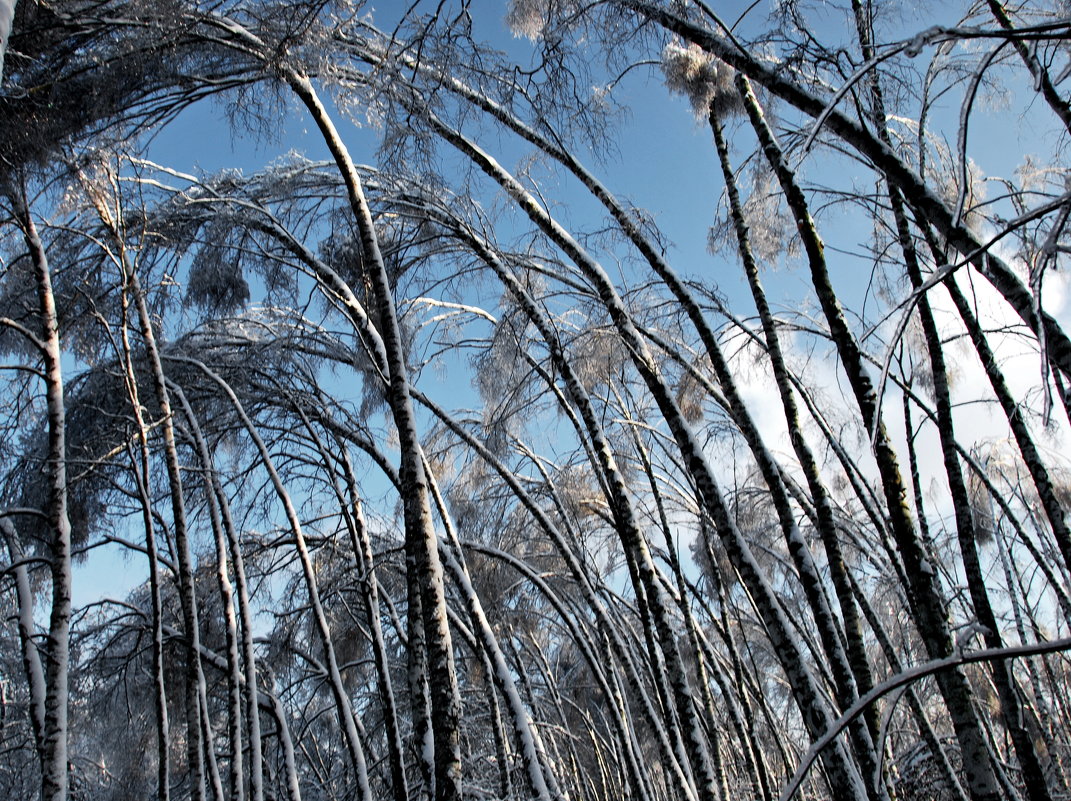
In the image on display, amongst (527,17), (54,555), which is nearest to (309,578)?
(54,555)

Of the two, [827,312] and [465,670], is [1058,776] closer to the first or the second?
[827,312]

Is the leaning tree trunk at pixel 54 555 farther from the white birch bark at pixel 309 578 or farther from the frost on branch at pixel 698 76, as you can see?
the frost on branch at pixel 698 76

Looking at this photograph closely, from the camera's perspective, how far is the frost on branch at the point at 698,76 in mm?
5773

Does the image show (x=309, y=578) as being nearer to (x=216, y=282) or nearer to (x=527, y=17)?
(x=216, y=282)

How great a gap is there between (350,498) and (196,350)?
2439mm

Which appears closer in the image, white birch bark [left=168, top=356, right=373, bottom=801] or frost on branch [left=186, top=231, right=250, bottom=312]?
frost on branch [left=186, top=231, right=250, bottom=312]

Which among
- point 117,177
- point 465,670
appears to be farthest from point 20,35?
point 465,670

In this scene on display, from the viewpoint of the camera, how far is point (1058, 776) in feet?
22.1

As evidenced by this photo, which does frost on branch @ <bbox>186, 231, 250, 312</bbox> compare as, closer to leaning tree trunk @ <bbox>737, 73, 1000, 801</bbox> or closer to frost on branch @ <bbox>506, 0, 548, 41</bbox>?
frost on branch @ <bbox>506, 0, 548, 41</bbox>

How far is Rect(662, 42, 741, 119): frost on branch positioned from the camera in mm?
5773

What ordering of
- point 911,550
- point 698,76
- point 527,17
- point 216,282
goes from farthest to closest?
point 216,282 → point 698,76 → point 527,17 → point 911,550

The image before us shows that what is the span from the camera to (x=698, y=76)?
586 cm

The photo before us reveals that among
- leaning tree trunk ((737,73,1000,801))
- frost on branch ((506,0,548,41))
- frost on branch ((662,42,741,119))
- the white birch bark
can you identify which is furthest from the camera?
the white birch bark

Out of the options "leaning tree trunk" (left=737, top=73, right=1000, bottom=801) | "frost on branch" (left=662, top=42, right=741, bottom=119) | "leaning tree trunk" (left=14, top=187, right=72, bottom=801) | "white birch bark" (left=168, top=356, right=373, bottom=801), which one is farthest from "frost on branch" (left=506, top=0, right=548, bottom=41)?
"white birch bark" (left=168, top=356, right=373, bottom=801)
